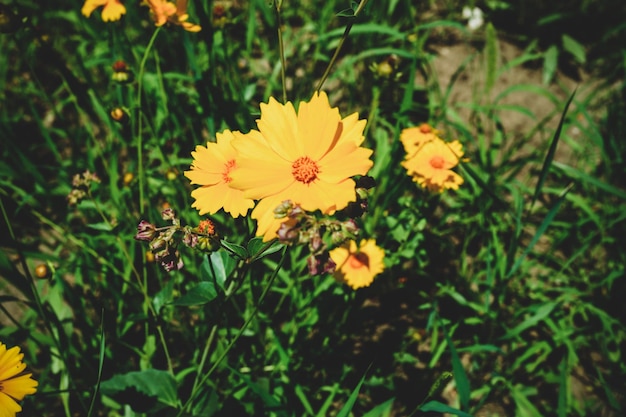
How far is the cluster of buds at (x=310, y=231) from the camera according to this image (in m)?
0.88

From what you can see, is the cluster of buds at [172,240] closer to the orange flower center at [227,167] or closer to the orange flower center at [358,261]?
the orange flower center at [227,167]

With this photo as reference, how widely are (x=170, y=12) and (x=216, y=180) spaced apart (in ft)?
2.77

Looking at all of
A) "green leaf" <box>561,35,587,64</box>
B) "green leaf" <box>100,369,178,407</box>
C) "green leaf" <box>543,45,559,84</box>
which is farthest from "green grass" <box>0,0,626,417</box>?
"green leaf" <box>561,35,587,64</box>

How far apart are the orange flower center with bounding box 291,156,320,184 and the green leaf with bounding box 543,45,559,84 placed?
2934 millimetres

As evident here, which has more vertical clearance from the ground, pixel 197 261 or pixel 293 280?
pixel 197 261

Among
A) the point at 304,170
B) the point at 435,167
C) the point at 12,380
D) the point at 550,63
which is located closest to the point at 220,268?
the point at 304,170

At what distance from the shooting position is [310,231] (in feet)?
2.97

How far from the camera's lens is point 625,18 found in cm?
338

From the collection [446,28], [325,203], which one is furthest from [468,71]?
[325,203]

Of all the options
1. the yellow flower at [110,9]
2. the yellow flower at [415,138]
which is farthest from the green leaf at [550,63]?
the yellow flower at [110,9]

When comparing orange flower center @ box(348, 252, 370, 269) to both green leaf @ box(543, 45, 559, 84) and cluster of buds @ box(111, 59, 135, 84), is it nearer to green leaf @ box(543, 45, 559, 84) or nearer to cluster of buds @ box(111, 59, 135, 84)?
cluster of buds @ box(111, 59, 135, 84)

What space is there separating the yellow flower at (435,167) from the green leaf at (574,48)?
222 cm

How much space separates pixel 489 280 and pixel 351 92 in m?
1.32

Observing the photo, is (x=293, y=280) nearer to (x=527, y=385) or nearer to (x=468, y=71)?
(x=527, y=385)
